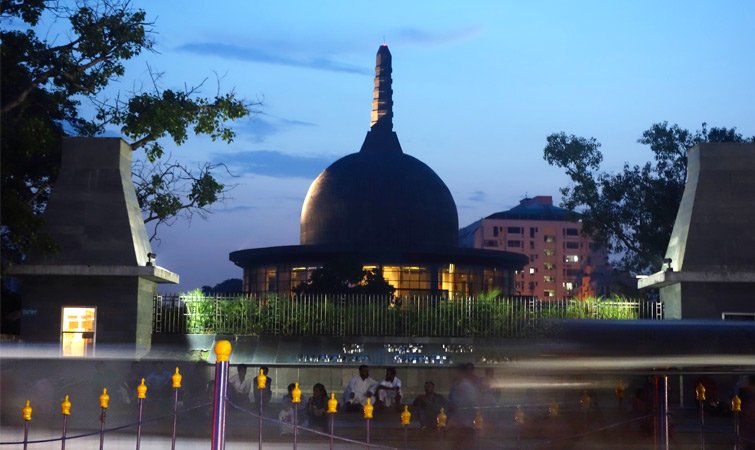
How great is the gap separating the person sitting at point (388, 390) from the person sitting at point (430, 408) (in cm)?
184

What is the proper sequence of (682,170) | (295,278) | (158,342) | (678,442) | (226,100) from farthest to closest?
(295,278) → (682,170) → (226,100) → (158,342) → (678,442)

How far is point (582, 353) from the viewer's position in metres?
8.78

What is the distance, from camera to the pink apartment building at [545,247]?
124 m

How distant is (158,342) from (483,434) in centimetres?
1048

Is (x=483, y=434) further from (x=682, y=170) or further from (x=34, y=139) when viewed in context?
(x=682, y=170)

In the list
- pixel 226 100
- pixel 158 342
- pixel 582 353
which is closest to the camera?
pixel 582 353

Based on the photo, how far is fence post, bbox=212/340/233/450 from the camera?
872cm

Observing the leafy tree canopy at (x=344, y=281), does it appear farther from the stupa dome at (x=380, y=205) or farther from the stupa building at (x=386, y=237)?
the stupa dome at (x=380, y=205)

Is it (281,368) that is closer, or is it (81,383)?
(81,383)

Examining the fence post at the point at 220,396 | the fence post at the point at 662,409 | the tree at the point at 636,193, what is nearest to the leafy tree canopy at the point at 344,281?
the tree at the point at 636,193

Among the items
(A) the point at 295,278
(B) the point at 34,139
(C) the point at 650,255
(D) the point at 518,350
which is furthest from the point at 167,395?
(A) the point at 295,278

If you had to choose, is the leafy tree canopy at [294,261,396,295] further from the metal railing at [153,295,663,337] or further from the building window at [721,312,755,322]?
the building window at [721,312,755,322]

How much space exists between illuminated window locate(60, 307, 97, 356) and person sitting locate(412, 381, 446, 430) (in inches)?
330

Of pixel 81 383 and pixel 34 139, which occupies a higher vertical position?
pixel 34 139
